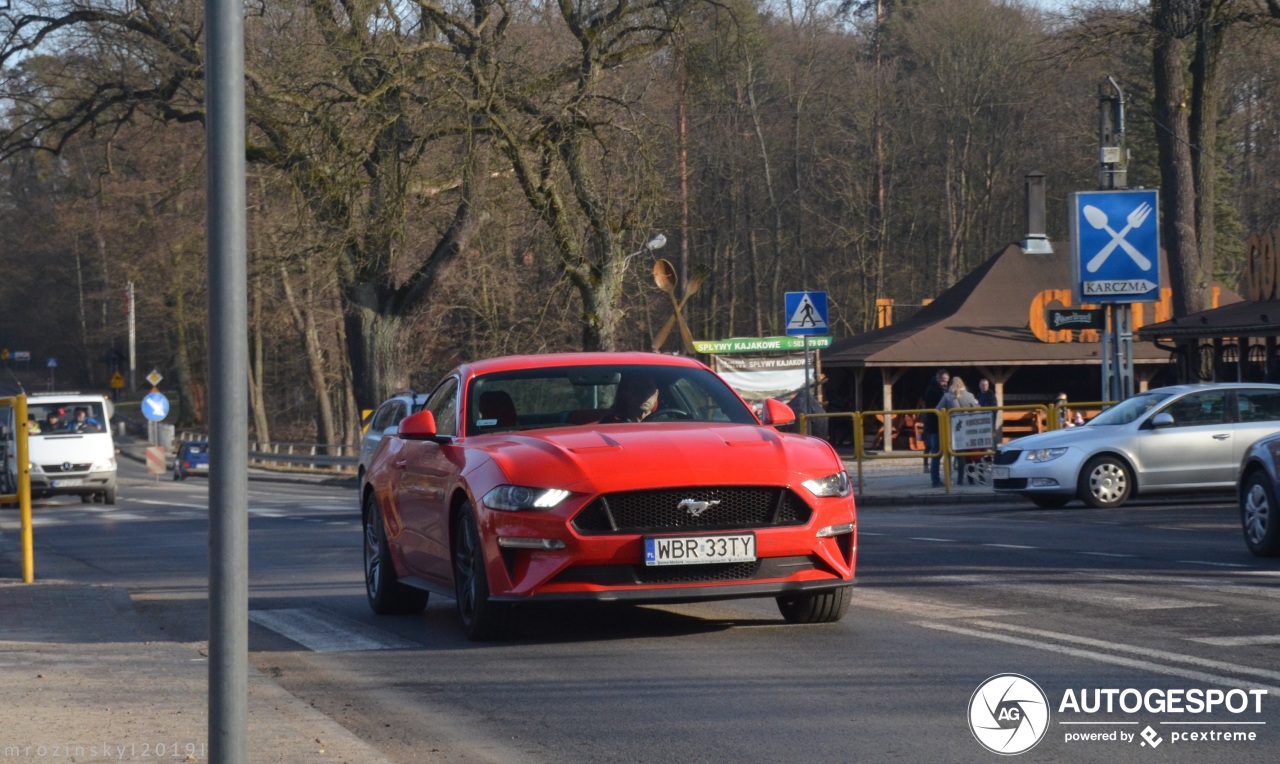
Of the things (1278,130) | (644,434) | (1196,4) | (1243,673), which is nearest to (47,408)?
(1196,4)

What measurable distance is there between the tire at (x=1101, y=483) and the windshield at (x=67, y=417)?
20123 mm

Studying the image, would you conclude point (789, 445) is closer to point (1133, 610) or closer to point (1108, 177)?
point (1133, 610)

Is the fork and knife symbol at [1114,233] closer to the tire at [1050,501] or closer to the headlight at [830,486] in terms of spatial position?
the tire at [1050,501]

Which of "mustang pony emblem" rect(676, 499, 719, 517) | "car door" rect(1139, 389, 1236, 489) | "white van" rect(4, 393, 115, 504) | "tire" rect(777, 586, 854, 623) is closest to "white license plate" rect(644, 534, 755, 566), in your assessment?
"mustang pony emblem" rect(676, 499, 719, 517)

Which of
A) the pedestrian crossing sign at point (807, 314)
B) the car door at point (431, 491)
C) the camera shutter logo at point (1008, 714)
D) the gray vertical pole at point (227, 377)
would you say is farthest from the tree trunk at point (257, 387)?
the gray vertical pole at point (227, 377)

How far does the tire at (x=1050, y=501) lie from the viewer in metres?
20.3

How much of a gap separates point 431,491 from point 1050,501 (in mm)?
13098

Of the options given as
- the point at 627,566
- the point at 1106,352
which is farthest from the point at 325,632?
the point at 1106,352

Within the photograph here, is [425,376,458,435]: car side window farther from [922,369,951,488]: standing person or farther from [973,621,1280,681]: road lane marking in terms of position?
[922,369,951,488]: standing person

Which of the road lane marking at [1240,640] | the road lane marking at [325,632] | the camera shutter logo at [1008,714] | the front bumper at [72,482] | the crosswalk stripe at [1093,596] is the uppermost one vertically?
the camera shutter logo at [1008,714]

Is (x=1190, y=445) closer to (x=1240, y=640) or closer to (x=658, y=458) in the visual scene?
(x=1240, y=640)

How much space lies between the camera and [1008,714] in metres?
6.33

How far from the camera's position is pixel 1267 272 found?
30.6 m

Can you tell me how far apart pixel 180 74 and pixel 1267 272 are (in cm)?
2066
